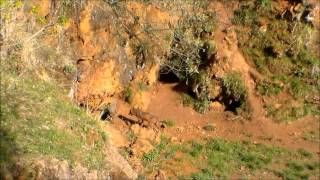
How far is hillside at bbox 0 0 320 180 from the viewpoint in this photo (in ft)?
24.0

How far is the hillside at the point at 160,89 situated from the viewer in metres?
7.33

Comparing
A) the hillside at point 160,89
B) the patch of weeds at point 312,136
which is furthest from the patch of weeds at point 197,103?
the patch of weeds at point 312,136

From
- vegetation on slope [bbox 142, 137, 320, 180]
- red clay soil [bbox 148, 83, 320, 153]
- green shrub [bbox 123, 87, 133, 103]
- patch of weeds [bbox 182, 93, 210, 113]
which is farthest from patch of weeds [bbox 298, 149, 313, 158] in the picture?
green shrub [bbox 123, 87, 133, 103]

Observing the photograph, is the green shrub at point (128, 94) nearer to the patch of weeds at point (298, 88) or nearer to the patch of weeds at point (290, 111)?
the patch of weeds at point (290, 111)

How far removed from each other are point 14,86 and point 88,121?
117 centimetres

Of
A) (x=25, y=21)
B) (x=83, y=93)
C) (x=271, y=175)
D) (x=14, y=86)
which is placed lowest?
(x=271, y=175)

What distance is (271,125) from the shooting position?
1372cm

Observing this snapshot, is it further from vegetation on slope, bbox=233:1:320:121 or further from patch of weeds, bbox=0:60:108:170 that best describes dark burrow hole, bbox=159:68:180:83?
patch of weeds, bbox=0:60:108:170

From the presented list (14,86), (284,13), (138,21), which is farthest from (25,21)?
(284,13)

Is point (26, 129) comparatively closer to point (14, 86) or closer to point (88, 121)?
point (14, 86)

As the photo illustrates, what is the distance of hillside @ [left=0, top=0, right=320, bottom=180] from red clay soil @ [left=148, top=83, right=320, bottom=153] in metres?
0.03

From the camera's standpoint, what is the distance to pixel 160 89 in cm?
1428

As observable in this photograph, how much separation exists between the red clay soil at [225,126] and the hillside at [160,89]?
0.11ft

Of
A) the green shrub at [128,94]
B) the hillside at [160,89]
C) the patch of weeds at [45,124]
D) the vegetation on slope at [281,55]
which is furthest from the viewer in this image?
the vegetation on slope at [281,55]
